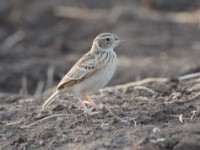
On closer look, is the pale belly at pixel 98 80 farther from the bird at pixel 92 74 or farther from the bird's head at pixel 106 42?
the bird's head at pixel 106 42

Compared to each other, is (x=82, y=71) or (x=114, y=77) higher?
(x=114, y=77)

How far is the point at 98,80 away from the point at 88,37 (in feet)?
29.4

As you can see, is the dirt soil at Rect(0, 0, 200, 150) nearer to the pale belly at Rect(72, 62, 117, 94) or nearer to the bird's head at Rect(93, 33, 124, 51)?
the pale belly at Rect(72, 62, 117, 94)

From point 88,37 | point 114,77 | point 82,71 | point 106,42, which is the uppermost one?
point 88,37

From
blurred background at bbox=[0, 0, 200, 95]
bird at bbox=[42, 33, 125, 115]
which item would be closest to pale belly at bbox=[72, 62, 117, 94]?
bird at bbox=[42, 33, 125, 115]

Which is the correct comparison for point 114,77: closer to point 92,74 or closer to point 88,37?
point 88,37

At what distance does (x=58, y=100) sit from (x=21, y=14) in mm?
10723

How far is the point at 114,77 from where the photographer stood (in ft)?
44.5

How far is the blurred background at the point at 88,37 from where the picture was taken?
13.9 meters

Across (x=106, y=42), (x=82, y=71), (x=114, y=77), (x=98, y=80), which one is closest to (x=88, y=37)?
(x=114, y=77)

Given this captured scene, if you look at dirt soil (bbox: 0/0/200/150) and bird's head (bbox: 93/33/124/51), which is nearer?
dirt soil (bbox: 0/0/200/150)

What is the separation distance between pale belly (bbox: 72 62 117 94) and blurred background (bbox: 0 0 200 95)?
13.6 feet

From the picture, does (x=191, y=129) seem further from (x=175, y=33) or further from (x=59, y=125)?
(x=175, y=33)

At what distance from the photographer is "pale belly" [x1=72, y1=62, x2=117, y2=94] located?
28.2 feet
